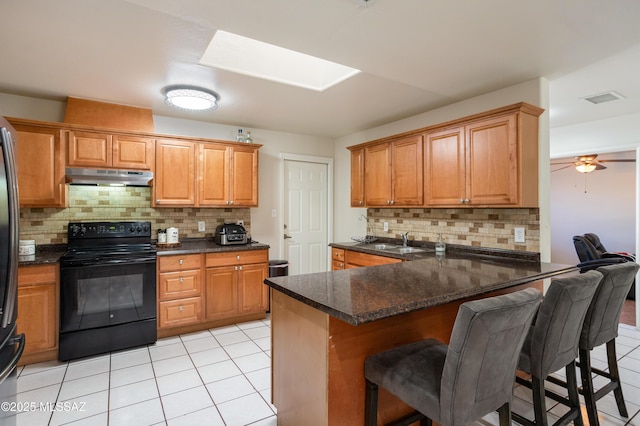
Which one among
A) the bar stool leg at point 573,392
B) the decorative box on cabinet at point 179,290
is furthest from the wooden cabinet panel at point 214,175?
the bar stool leg at point 573,392

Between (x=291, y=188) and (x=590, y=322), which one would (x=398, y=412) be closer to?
(x=590, y=322)

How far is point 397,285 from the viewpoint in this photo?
1.77 metres

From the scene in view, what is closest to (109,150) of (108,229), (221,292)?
(108,229)

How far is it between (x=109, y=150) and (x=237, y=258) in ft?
5.71

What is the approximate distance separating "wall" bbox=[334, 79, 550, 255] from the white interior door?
235 mm

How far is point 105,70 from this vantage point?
2699 mm

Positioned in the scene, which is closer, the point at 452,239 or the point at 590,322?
the point at 590,322

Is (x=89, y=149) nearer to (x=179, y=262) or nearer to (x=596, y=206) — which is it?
(x=179, y=262)

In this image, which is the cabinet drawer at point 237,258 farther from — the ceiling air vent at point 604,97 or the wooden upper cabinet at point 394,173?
the ceiling air vent at point 604,97

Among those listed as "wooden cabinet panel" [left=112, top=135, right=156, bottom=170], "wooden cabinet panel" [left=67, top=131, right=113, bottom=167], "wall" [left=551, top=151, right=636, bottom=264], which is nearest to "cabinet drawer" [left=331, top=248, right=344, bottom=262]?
"wooden cabinet panel" [left=112, top=135, right=156, bottom=170]

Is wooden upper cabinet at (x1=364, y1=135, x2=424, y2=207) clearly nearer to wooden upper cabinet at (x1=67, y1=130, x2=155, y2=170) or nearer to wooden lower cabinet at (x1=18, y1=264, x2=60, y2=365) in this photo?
wooden upper cabinet at (x1=67, y1=130, x2=155, y2=170)

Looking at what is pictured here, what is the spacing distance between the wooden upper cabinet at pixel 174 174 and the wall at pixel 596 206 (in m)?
6.64

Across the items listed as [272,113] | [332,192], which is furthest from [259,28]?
[332,192]

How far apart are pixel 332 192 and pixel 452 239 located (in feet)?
7.22
